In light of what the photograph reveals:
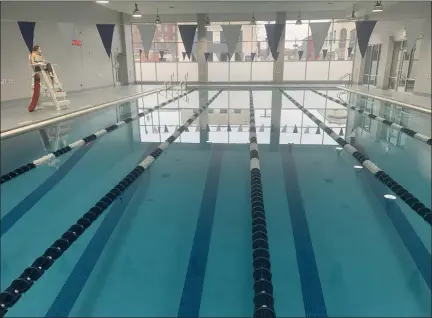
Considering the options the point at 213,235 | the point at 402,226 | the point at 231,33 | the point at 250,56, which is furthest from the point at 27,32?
the point at 250,56

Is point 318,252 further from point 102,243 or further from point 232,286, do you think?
point 102,243

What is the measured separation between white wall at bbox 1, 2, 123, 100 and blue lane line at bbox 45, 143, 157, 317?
7748mm

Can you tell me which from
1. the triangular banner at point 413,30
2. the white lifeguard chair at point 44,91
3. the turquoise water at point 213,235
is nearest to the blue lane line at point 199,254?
the turquoise water at point 213,235

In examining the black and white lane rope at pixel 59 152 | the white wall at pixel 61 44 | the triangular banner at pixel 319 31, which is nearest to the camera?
the black and white lane rope at pixel 59 152

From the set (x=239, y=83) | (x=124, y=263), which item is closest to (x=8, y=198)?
(x=124, y=263)

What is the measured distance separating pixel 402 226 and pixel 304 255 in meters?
1.03

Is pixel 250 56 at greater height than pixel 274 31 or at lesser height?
lesser

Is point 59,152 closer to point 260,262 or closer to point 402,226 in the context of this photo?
point 260,262

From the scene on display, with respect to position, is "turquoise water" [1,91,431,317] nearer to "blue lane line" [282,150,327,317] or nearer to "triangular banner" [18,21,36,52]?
"blue lane line" [282,150,327,317]

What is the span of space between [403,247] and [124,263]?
6.76 feet

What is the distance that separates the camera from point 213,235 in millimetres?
2617

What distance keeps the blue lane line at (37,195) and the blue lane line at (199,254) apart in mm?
1636

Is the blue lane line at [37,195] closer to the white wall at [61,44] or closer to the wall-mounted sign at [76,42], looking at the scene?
the white wall at [61,44]

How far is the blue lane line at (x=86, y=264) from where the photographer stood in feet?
6.17
